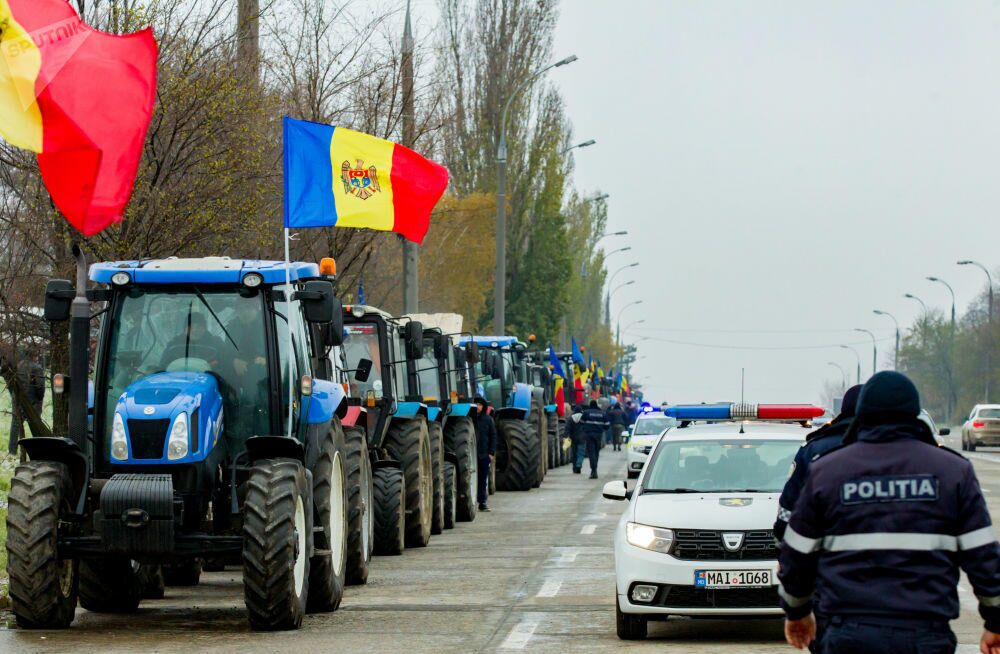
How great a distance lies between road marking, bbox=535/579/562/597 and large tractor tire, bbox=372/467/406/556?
3.36m

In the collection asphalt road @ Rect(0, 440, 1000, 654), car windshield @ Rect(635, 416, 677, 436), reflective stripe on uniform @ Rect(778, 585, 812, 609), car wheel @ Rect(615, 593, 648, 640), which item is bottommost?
asphalt road @ Rect(0, 440, 1000, 654)

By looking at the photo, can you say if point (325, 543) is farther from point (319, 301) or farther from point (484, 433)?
point (484, 433)

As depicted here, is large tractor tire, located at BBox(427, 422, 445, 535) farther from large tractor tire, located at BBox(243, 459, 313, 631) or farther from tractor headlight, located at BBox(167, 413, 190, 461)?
tractor headlight, located at BBox(167, 413, 190, 461)

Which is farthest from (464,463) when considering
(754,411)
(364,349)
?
(754,411)

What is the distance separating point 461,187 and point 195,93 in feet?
122

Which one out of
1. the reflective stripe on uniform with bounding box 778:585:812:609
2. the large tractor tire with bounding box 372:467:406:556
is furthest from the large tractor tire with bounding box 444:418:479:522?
the reflective stripe on uniform with bounding box 778:585:812:609

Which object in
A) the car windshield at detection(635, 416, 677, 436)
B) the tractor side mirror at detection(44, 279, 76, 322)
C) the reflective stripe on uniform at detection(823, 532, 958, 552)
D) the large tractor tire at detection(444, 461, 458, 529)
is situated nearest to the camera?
the reflective stripe on uniform at detection(823, 532, 958, 552)

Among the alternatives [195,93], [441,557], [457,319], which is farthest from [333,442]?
[457,319]

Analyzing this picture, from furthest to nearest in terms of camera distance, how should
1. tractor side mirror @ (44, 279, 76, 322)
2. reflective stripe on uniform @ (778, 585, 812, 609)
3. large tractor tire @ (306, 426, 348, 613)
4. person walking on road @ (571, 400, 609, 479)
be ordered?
1. person walking on road @ (571, 400, 609, 479)
2. large tractor tire @ (306, 426, 348, 613)
3. tractor side mirror @ (44, 279, 76, 322)
4. reflective stripe on uniform @ (778, 585, 812, 609)

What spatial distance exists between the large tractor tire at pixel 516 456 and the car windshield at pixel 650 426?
8.64 ft

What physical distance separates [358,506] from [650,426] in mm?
19837

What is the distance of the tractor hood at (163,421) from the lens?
1201 cm

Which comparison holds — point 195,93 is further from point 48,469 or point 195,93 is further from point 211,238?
point 48,469

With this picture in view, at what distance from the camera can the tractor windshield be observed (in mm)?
12781
